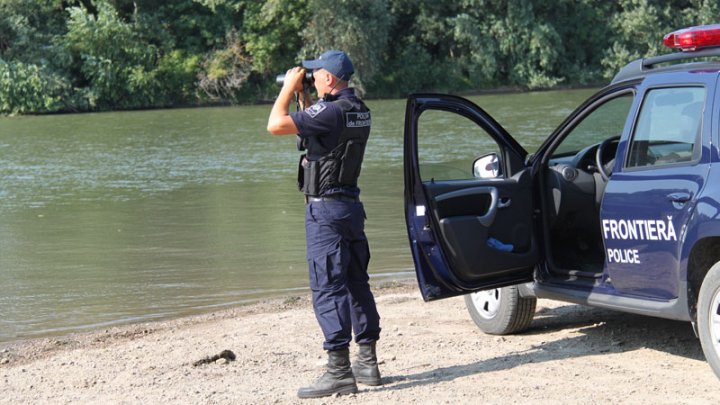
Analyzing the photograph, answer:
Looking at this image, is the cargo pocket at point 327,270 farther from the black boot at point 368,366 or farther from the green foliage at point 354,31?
the green foliage at point 354,31

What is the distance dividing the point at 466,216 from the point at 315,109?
1.32m

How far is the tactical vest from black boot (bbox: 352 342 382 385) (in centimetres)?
90

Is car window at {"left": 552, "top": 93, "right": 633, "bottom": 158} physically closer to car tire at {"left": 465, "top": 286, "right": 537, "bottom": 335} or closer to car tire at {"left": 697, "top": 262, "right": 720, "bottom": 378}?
car tire at {"left": 465, "top": 286, "right": 537, "bottom": 335}

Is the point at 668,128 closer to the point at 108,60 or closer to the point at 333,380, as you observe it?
the point at 333,380

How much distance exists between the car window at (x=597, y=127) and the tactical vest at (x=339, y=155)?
5.17 ft

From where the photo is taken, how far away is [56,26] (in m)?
43.0

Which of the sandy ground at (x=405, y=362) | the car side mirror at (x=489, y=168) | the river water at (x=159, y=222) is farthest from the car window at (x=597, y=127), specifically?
the river water at (x=159, y=222)

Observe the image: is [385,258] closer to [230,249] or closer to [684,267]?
[230,249]

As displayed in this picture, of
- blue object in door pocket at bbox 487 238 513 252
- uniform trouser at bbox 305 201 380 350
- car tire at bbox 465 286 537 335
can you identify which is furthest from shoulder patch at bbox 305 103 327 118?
car tire at bbox 465 286 537 335

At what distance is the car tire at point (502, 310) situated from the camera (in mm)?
6738

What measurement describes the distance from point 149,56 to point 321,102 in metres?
38.7

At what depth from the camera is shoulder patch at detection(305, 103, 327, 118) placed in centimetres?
537

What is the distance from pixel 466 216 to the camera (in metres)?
6.24

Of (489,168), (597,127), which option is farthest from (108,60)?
(489,168)
